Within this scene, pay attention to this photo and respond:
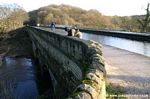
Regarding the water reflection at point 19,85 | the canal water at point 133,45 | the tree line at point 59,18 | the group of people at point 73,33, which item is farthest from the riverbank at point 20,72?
the tree line at point 59,18

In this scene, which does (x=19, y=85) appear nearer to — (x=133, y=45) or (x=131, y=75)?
(x=133, y=45)

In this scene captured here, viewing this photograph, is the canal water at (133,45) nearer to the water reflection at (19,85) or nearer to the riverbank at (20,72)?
the riverbank at (20,72)

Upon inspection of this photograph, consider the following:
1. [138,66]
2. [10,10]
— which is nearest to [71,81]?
[138,66]

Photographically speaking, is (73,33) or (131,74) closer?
(131,74)

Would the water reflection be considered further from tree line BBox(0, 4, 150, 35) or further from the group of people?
tree line BBox(0, 4, 150, 35)

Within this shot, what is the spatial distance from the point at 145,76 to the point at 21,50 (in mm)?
54125

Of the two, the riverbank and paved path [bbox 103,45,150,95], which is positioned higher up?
paved path [bbox 103,45,150,95]

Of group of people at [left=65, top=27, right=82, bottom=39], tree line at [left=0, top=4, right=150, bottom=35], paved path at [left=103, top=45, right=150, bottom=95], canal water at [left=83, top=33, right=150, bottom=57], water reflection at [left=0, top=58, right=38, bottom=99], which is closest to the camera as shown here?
paved path at [left=103, top=45, right=150, bottom=95]

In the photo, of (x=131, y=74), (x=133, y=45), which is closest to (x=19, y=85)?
(x=133, y=45)

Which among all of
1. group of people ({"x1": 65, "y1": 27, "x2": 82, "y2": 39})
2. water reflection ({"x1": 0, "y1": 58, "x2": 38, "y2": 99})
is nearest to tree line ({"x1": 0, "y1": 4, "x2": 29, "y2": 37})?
water reflection ({"x1": 0, "y1": 58, "x2": 38, "y2": 99})

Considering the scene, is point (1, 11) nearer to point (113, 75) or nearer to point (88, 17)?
point (88, 17)

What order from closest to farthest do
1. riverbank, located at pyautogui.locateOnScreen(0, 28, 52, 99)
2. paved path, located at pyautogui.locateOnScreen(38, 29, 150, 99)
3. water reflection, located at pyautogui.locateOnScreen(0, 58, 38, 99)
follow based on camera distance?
paved path, located at pyautogui.locateOnScreen(38, 29, 150, 99)
water reflection, located at pyautogui.locateOnScreen(0, 58, 38, 99)
riverbank, located at pyautogui.locateOnScreen(0, 28, 52, 99)

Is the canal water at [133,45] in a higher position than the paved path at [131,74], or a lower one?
lower

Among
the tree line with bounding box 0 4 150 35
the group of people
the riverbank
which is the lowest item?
the riverbank
